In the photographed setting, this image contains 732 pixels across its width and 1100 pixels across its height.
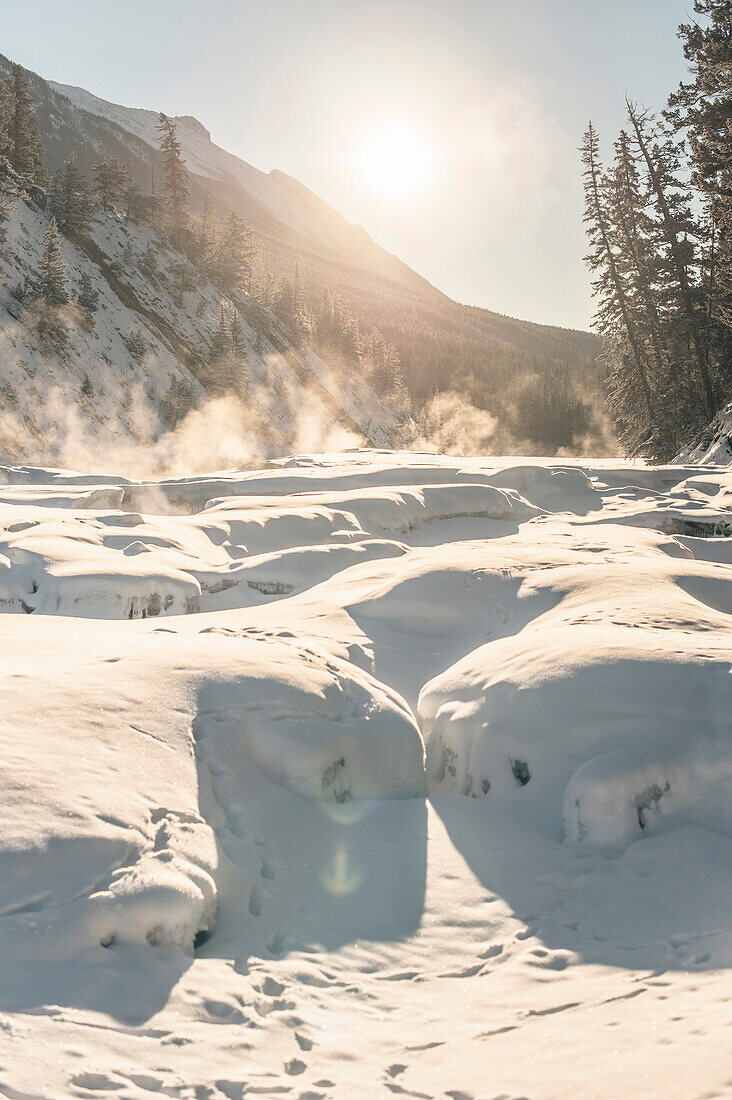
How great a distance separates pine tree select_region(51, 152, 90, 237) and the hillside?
17.4 meters

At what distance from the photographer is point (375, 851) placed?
3088 mm

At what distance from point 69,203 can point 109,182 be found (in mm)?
4619

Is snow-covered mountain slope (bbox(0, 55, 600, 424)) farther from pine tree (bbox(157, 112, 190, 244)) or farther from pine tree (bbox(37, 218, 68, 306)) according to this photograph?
pine tree (bbox(37, 218, 68, 306))

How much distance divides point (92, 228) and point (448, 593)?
37339 millimetres

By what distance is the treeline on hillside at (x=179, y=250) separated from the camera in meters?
31.7

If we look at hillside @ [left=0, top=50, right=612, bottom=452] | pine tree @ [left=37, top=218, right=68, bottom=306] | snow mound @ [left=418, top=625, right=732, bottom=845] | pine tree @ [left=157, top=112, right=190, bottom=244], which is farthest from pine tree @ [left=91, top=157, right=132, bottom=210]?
snow mound @ [left=418, top=625, right=732, bottom=845]

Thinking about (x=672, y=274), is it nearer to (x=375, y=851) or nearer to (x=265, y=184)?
(x=375, y=851)

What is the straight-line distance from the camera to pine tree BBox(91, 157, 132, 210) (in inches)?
1464

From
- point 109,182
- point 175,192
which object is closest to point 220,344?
point 109,182

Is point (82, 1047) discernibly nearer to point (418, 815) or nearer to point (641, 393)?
point (418, 815)

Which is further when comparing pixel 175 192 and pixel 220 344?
pixel 175 192

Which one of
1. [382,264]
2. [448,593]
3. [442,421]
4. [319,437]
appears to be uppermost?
[382,264]

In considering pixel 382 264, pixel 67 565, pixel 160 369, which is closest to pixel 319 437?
pixel 160 369

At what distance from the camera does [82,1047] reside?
1811 millimetres
